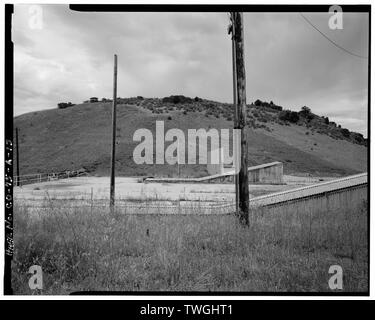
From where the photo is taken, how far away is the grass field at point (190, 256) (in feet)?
10.5

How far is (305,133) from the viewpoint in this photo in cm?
3253

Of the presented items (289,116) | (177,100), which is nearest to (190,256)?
(289,116)

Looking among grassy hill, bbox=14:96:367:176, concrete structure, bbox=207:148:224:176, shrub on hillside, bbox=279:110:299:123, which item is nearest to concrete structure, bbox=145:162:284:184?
concrete structure, bbox=207:148:224:176

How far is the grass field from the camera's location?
10.5 feet

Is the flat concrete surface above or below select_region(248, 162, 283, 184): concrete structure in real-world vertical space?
below

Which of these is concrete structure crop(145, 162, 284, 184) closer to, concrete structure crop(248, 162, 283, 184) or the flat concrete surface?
concrete structure crop(248, 162, 283, 184)

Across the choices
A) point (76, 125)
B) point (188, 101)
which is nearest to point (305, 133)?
point (188, 101)

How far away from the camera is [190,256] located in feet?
12.8

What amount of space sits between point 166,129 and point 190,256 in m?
31.0

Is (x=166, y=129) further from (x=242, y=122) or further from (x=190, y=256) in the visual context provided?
(x=190, y=256)

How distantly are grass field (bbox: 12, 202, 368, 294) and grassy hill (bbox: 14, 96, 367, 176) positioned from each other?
16.3 metres

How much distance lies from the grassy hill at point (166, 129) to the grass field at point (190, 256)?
53.5 ft
